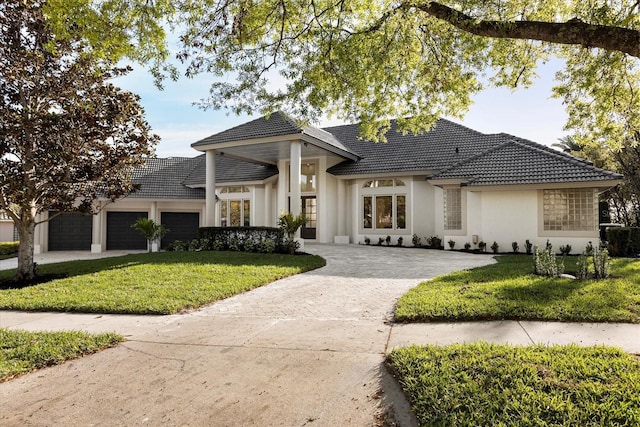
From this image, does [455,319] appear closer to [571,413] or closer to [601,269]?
[571,413]

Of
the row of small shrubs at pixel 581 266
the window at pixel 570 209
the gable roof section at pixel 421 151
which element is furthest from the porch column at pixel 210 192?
the window at pixel 570 209

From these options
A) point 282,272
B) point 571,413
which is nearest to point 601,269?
point 571,413

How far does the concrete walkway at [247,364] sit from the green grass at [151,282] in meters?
0.52

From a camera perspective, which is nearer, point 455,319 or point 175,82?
point 455,319

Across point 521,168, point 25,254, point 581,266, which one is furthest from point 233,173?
point 581,266

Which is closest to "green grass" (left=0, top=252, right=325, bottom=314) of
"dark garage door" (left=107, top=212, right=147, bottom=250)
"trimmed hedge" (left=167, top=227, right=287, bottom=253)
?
"trimmed hedge" (left=167, top=227, right=287, bottom=253)

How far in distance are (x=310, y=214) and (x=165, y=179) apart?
977 centimetres

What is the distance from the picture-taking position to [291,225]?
1547 cm

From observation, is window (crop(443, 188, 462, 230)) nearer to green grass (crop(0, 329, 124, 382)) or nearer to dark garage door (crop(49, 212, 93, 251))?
green grass (crop(0, 329, 124, 382))

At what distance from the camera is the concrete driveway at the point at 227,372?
348 centimetres

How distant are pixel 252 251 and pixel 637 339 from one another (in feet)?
44.5

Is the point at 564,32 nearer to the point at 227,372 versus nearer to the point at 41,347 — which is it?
the point at 227,372

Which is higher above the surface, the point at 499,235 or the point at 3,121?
the point at 3,121

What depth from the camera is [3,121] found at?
10.7 metres
